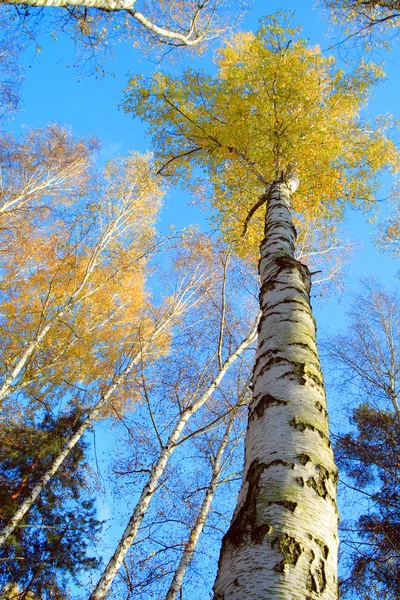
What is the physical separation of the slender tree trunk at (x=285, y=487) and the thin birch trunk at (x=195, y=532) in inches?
179

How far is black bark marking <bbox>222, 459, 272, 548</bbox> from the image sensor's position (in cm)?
116

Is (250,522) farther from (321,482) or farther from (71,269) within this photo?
(71,269)

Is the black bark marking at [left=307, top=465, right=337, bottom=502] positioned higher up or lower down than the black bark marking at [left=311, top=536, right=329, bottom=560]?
higher up

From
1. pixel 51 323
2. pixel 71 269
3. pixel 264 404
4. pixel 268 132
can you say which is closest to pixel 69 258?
pixel 71 269

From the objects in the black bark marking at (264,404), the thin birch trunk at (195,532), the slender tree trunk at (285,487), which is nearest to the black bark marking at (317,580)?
the slender tree trunk at (285,487)

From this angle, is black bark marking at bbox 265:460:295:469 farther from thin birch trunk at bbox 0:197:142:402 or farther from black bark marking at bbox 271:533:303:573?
thin birch trunk at bbox 0:197:142:402

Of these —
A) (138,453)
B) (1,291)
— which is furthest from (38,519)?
(1,291)

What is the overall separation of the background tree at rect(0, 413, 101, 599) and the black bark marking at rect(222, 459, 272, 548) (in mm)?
6835

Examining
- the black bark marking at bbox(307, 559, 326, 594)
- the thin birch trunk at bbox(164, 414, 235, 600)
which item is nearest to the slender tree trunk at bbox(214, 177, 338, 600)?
the black bark marking at bbox(307, 559, 326, 594)

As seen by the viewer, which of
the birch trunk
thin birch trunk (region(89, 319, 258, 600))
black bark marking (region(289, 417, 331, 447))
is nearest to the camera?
black bark marking (region(289, 417, 331, 447))

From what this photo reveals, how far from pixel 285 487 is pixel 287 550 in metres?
0.22

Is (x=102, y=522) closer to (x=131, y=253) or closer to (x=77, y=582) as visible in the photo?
(x=77, y=582)

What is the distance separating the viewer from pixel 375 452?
20.8 ft

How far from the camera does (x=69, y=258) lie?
11.8m
